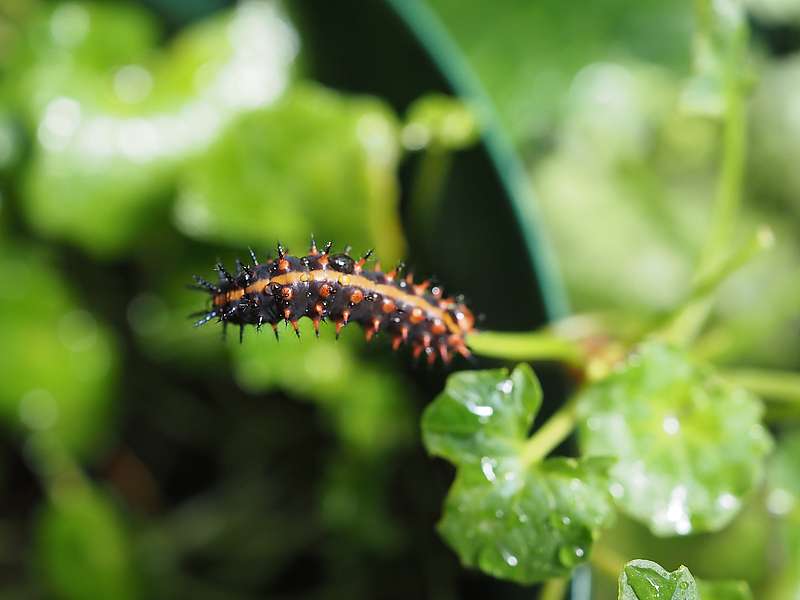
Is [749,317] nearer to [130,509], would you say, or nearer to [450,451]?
[450,451]

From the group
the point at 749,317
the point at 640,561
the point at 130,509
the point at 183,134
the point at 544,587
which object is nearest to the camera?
the point at 640,561

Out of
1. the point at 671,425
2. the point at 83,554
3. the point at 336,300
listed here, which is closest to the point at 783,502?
the point at 671,425

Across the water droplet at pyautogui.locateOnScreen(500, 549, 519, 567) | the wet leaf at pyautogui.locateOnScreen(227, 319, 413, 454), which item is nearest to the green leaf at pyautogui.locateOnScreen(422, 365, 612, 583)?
the water droplet at pyautogui.locateOnScreen(500, 549, 519, 567)

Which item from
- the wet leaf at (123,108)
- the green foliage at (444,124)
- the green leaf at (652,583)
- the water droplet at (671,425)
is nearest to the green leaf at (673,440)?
the water droplet at (671,425)

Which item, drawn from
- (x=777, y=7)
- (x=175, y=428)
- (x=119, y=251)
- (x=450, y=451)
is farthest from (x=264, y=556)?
(x=777, y=7)

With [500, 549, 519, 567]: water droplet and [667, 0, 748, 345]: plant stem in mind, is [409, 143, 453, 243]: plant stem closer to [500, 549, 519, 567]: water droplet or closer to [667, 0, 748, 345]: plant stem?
[667, 0, 748, 345]: plant stem

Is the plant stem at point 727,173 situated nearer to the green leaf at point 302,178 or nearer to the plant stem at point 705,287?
the plant stem at point 705,287

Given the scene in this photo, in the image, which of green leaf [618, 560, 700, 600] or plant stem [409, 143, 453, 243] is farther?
plant stem [409, 143, 453, 243]
